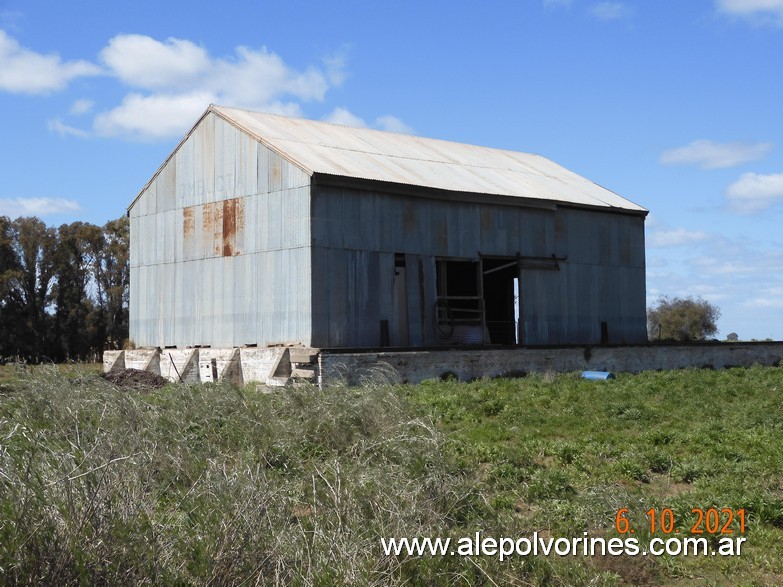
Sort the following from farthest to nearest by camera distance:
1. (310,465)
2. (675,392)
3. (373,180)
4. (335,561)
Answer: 1. (373,180)
2. (675,392)
3. (310,465)
4. (335,561)

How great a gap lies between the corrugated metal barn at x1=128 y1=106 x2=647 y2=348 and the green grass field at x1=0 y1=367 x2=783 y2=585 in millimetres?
7639

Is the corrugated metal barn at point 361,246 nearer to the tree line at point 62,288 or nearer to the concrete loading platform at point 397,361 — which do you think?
the concrete loading platform at point 397,361

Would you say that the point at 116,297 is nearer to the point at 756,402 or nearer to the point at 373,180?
the point at 373,180

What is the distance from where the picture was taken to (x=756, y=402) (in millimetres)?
18734

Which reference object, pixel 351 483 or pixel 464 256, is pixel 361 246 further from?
pixel 351 483

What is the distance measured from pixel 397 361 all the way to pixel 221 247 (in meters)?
6.79

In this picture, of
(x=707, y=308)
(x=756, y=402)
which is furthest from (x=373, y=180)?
(x=707, y=308)

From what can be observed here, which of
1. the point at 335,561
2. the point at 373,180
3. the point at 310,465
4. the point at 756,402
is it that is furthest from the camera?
the point at 373,180

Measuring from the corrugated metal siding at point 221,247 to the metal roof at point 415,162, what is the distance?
3.20ft

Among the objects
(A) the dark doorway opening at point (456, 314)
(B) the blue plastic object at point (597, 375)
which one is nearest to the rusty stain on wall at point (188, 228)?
(A) the dark doorway opening at point (456, 314)

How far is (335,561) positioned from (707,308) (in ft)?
207

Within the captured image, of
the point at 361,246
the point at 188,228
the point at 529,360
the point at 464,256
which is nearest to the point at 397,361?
the point at 361,246

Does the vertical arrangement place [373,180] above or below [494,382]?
above

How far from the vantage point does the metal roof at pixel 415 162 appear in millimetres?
26125
